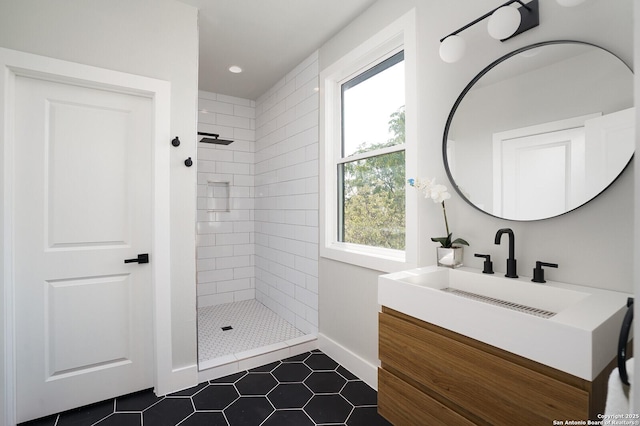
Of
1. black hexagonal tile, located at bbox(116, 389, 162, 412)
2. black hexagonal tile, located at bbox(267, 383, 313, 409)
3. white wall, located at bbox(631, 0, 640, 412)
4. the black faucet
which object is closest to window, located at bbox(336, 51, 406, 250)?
the black faucet

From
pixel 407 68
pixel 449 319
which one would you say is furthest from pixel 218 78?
pixel 449 319

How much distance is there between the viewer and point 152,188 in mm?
2098

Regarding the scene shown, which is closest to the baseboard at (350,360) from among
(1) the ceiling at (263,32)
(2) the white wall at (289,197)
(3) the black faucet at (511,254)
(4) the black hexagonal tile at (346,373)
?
(4) the black hexagonal tile at (346,373)

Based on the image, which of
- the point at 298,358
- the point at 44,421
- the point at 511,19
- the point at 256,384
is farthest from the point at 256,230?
the point at 511,19

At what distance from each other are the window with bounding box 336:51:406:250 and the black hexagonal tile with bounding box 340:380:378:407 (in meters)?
0.99

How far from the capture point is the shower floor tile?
2699mm

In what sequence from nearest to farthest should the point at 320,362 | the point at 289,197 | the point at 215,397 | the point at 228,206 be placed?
1. the point at 215,397
2. the point at 320,362
3. the point at 289,197
4. the point at 228,206

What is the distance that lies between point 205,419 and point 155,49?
2.37m

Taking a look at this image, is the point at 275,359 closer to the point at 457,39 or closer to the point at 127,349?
the point at 127,349

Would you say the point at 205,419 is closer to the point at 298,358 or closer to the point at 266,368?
the point at 266,368

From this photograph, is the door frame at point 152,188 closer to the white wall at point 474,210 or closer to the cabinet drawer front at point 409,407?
the white wall at point 474,210

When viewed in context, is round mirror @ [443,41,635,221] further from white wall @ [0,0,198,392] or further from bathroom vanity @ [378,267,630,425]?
white wall @ [0,0,198,392]

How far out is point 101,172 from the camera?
200 centimetres

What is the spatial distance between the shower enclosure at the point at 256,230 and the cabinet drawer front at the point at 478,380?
1.51 m
